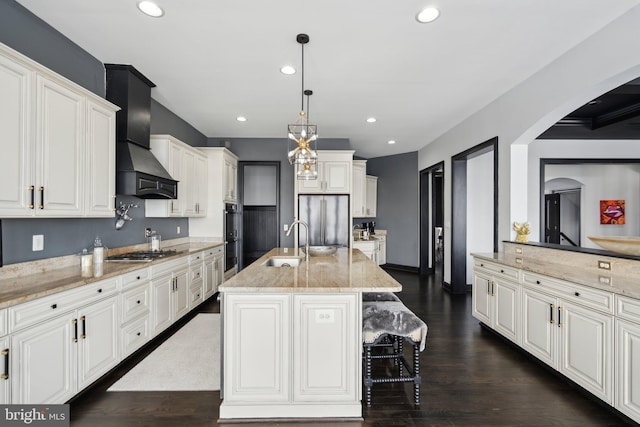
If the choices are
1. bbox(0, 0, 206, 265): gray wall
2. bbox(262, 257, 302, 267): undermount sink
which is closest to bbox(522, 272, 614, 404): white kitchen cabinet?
bbox(262, 257, 302, 267): undermount sink

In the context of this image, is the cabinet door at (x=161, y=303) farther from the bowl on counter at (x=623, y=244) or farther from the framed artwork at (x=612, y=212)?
the framed artwork at (x=612, y=212)

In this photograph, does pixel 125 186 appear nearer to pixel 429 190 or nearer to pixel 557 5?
pixel 557 5

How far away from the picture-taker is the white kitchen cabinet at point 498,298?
3.00 m

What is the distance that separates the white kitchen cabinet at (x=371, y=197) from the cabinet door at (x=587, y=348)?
525 cm

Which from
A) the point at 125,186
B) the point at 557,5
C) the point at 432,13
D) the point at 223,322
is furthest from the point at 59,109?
the point at 557,5

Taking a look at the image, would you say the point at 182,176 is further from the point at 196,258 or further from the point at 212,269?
the point at 212,269

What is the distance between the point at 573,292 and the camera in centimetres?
227

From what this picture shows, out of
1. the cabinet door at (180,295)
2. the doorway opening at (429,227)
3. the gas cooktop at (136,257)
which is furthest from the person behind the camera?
the doorway opening at (429,227)

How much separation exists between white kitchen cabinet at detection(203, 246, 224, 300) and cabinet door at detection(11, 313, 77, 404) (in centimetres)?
243

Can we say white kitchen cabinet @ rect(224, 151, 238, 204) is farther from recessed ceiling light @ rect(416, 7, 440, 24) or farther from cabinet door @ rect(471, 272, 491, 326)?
cabinet door @ rect(471, 272, 491, 326)

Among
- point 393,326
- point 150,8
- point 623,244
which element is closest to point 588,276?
point 623,244

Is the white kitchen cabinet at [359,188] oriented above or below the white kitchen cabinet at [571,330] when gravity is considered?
above

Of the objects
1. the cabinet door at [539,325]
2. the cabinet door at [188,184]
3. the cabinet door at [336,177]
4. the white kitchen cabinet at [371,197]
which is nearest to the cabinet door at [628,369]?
the cabinet door at [539,325]

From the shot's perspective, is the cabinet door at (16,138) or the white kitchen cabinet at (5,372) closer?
the white kitchen cabinet at (5,372)
